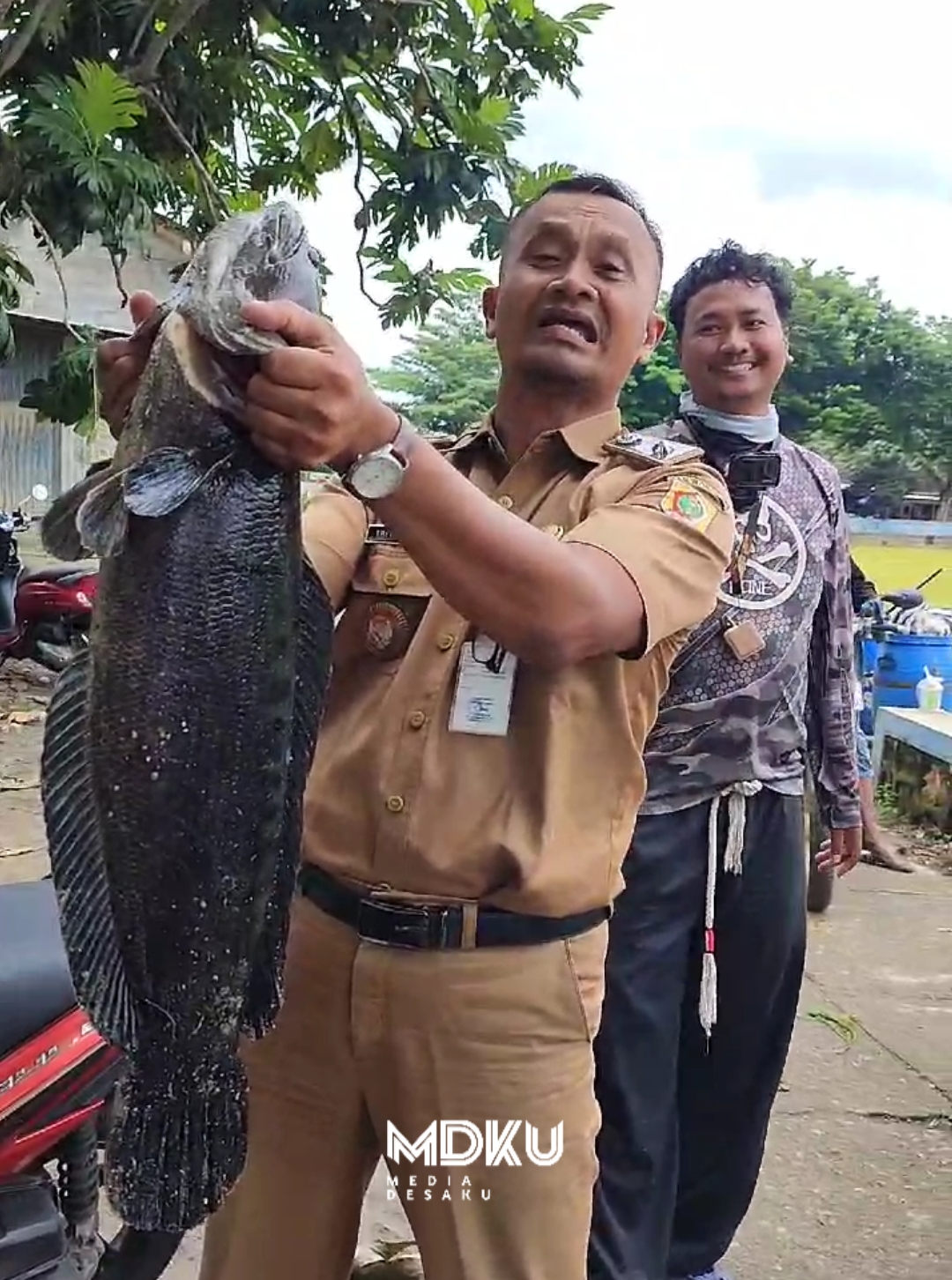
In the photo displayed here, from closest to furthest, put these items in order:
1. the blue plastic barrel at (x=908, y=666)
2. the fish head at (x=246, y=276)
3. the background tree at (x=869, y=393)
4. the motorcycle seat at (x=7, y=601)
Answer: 1. the fish head at (x=246, y=276)
2. the motorcycle seat at (x=7, y=601)
3. the blue plastic barrel at (x=908, y=666)
4. the background tree at (x=869, y=393)

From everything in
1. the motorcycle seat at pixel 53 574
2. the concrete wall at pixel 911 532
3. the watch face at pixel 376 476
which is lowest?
the watch face at pixel 376 476

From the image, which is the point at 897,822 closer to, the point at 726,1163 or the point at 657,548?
the point at 726,1163

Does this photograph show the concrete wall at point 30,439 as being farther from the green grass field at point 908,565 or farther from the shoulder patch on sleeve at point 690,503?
the green grass field at point 908,565

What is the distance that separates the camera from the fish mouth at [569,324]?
A: 1.81m

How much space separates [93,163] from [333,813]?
364 cm

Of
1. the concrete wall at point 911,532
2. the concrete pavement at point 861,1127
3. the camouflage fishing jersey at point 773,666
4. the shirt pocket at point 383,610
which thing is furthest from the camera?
the concrete wall at point 911,532

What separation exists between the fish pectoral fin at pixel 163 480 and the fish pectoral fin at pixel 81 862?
0.65 feet

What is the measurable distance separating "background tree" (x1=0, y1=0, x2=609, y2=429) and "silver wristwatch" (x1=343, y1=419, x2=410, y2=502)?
12.0ft

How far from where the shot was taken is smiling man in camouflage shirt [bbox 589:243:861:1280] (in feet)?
8.76

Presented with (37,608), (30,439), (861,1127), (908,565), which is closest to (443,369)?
(908,565)

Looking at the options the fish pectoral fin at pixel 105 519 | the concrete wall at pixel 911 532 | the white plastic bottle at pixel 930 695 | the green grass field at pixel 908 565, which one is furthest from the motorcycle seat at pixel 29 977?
the concrete wall at pixel 911 532

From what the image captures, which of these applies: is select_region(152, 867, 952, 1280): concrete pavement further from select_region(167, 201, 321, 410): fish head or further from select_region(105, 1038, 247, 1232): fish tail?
select_region(167, 201, 321, 410): fish head

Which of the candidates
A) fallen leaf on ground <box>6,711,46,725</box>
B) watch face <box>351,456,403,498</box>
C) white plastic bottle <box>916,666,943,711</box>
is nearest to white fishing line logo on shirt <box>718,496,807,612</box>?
watch face <box>351,456,403,498</box>

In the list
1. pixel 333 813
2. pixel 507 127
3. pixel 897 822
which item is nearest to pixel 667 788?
pixel 333 813
